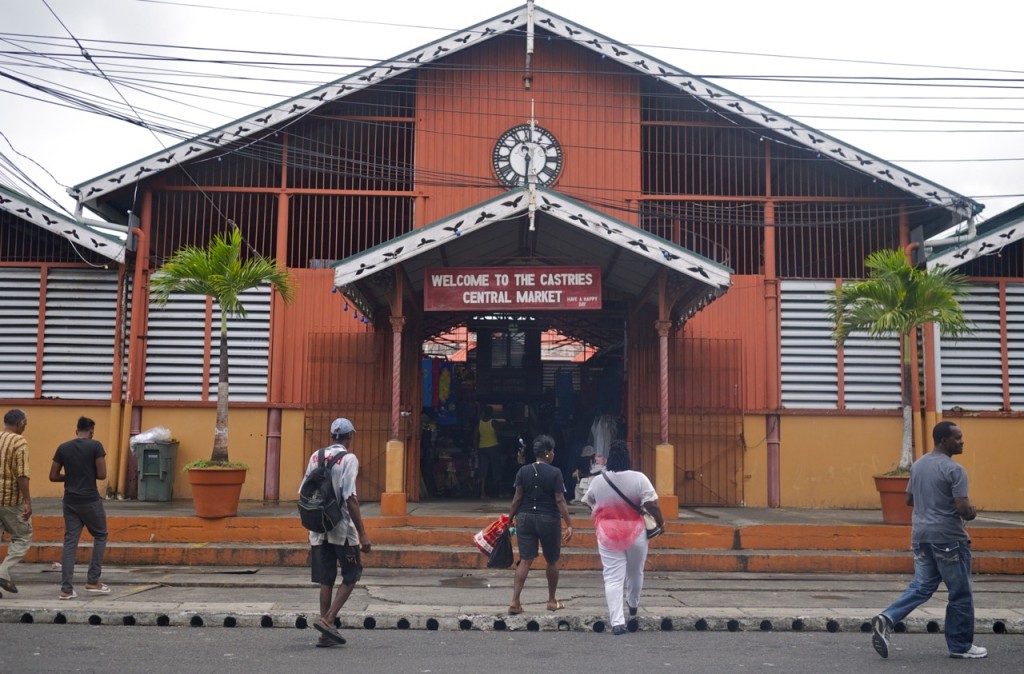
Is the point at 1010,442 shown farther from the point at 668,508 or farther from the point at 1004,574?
the point at 668,508

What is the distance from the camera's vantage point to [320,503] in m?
7.44

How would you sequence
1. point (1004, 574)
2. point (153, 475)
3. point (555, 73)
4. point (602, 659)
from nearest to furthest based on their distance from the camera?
point (602, 659), point (1004, 574), point (153, 475), point (555, 73)

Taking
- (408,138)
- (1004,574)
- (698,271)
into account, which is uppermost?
(408,138)

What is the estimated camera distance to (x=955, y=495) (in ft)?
23.6

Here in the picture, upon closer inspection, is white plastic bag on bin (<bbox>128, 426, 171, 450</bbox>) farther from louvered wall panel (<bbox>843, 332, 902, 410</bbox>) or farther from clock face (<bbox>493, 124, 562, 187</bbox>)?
louvered wall panel (<bbox>843, 332, 902, 410</bbox>)

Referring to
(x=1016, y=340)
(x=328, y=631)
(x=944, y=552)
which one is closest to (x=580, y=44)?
(x=1016, y=340)

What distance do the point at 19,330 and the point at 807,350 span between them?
41.1 ft

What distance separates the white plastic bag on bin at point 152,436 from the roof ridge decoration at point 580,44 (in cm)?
370

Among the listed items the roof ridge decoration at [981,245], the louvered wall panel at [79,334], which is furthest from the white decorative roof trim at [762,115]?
the louvered wall panel at [79,334]

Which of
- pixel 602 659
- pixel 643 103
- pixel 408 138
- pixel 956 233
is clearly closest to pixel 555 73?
pixel 643 103

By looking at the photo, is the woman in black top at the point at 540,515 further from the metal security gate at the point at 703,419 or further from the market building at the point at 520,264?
the metal security gate at the point at 703,419

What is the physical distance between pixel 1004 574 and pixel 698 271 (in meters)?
5.07

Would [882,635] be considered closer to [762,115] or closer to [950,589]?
[950,589]

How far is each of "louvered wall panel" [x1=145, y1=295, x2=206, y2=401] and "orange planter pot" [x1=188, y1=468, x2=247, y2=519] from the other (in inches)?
150
